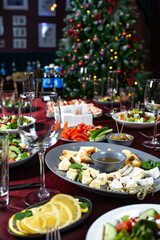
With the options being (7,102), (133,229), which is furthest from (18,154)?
(7,102)

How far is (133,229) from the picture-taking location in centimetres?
54

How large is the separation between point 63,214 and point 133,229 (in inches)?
6.9

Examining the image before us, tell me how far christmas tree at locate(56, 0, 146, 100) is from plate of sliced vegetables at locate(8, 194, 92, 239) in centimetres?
418

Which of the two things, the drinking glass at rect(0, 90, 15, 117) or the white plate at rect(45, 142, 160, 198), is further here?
the drinking glass at rect(0, 90, 15, 117)

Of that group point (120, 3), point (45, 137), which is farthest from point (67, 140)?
point (120, 3)

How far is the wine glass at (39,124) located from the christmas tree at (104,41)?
3.98m

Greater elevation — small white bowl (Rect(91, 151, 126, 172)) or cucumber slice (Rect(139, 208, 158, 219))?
cucumber slice (Rect(139, 208, 158, 219))

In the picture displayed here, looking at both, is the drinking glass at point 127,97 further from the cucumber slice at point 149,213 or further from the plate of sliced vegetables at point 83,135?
the cucumber slice at point 149,213

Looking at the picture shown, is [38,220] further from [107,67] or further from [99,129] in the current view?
[107,67]

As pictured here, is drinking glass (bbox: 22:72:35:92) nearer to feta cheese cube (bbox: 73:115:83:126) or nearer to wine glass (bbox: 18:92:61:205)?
feta cheese cube (bbox: 73:115:83:126)

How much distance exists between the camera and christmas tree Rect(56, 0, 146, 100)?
4.75m

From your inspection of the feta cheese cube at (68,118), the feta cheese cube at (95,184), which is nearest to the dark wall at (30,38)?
the feta cheese cube at (68,118)

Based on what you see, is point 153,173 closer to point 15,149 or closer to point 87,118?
point 15,149

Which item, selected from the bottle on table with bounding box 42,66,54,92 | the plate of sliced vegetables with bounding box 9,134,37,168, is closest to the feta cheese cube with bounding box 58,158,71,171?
the plate of sliced vegetables with bounding box 9,134,37,168
